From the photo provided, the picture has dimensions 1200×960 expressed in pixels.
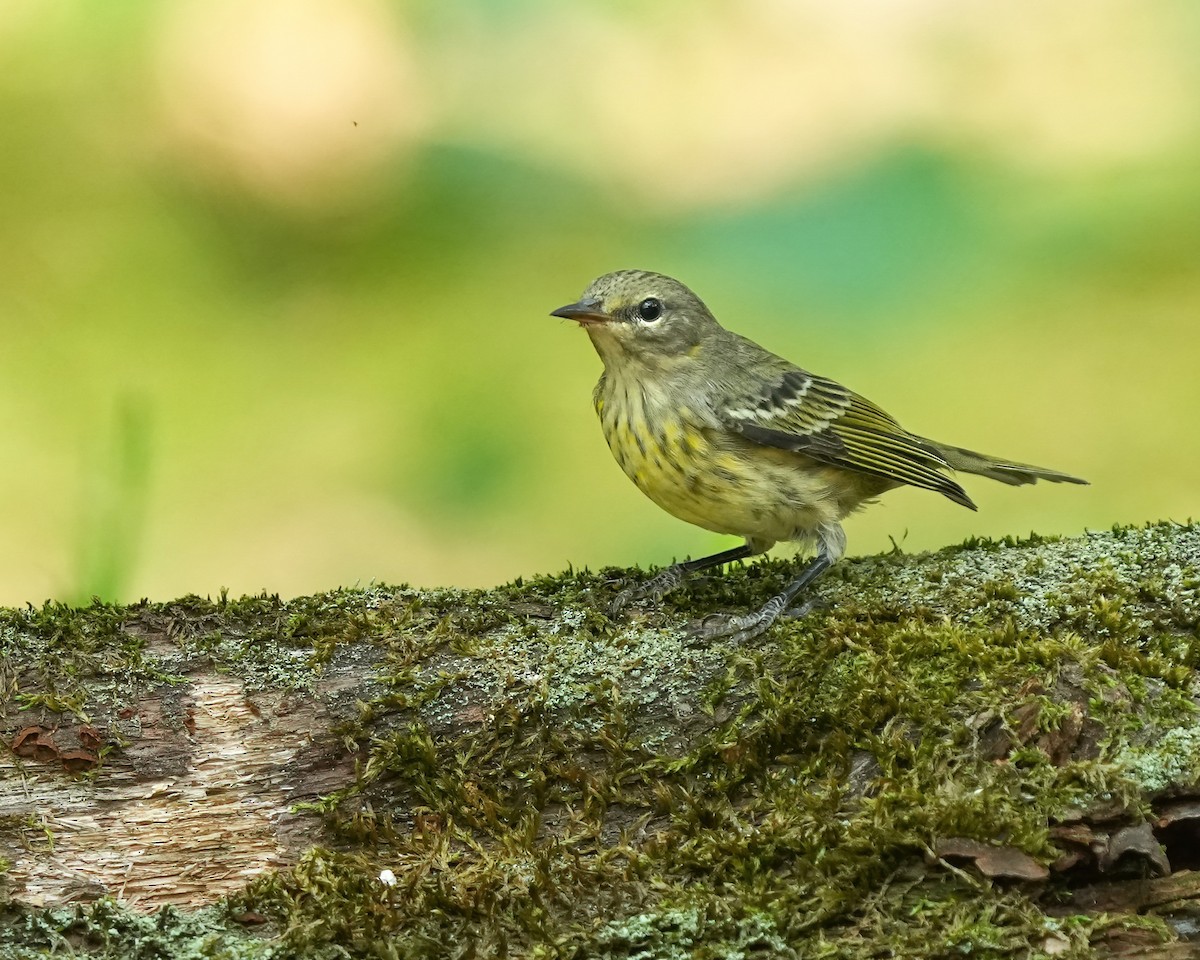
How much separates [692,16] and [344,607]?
16.0 ft

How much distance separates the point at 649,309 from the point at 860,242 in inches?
117

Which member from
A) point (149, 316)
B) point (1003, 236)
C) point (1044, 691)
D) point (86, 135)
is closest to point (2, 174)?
point (86, 135)

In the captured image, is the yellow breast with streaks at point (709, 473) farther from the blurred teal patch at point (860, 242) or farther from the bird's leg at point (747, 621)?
the blurred teal patch at point (860, 242)

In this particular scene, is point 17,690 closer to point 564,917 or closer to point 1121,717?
point 564,917

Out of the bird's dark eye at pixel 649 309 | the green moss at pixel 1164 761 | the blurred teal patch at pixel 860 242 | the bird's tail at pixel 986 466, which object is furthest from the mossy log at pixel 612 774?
the blurred teal patch at pixel 860 242

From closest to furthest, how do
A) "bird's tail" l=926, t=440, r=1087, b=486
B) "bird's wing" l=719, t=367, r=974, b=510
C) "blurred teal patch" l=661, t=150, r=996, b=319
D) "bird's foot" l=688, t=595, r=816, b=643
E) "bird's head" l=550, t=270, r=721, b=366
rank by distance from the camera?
"bird's foot" l=688, t=595, r=816, b=643
"bird's wing" l=719, t=367, r=974, b=510
"bird's head" l=550, t=270, r=721, b=366
"bird's tail" l=926, t=440, r=1087, b=486
"blurred teal patch" l=661, t=150, r=996, b=319

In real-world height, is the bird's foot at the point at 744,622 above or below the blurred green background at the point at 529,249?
below

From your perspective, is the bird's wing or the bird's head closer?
the bird's wing

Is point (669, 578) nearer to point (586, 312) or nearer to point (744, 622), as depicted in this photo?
point (744, 622)

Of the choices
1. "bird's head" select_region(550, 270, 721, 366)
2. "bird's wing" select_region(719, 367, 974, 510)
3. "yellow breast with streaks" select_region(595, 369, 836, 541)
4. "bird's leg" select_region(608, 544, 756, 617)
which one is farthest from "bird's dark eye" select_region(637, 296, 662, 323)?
"bird's leg" select_region(608, 544, 756, 617)

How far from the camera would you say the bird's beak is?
4660mm

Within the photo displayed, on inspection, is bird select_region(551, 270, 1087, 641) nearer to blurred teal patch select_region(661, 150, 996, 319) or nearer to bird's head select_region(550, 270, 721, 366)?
bird's head select_region(550, 270, 721, 366)

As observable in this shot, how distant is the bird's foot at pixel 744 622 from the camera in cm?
393

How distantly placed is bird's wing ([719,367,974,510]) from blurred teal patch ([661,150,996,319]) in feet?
7.74
